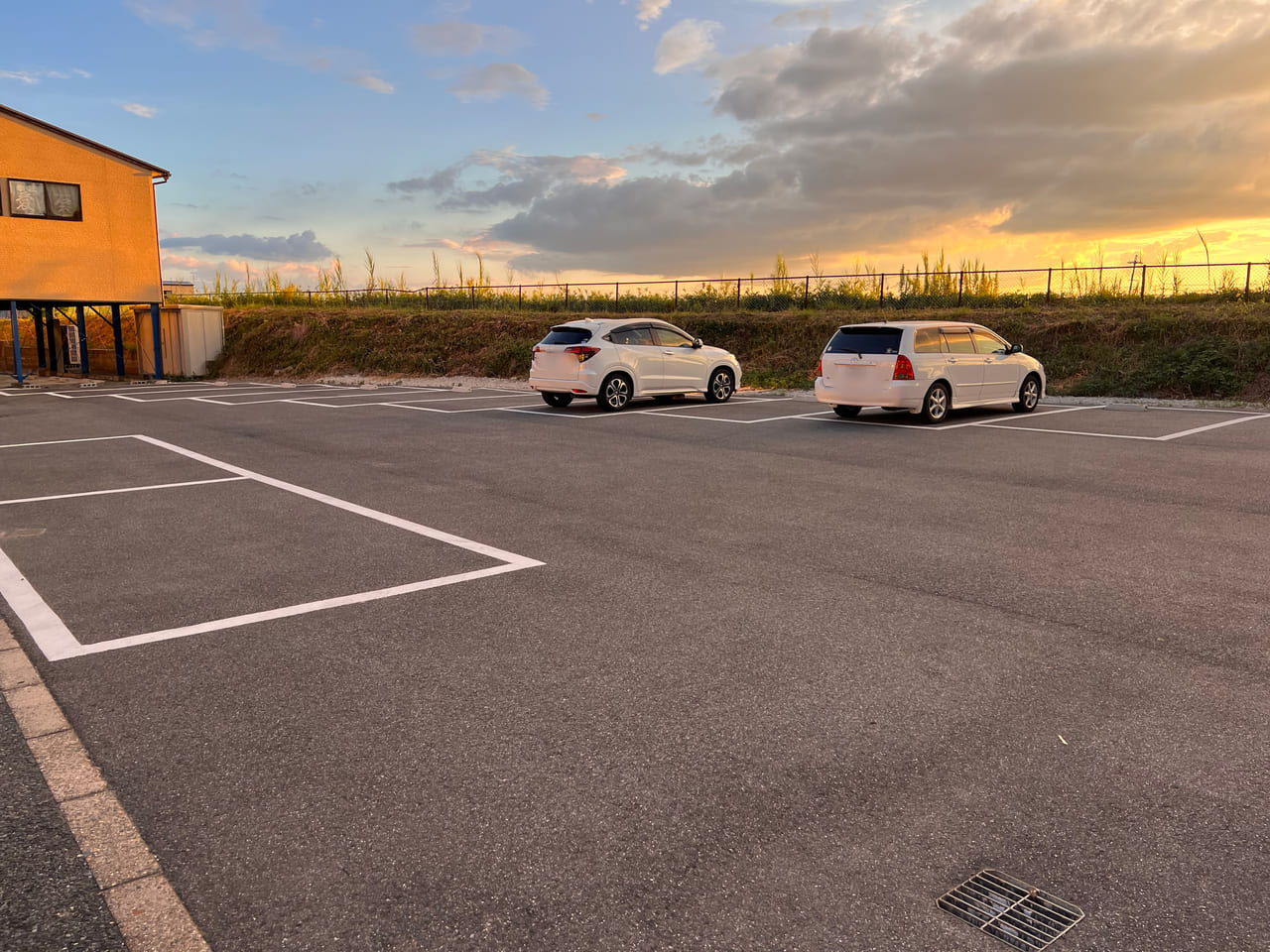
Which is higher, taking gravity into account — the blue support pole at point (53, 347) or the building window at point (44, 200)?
the building window at point (44, 200)

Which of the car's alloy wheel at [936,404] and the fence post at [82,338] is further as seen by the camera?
the fence post at [82,338]

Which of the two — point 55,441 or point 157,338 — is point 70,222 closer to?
point 157,338

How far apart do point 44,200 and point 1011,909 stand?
1318 inches

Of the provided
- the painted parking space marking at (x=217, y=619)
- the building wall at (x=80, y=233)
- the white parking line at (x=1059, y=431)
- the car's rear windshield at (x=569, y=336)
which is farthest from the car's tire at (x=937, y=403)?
the building wall at (x=80, y=233)

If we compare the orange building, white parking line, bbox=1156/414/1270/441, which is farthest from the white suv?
the orange building

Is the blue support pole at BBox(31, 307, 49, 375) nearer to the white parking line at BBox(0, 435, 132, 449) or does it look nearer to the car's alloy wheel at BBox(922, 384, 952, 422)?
the white parking line at BBox(0, 435, 132, 449)

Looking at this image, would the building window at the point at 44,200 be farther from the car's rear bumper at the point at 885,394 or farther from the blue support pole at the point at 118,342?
the car's rear bumper at the point at 885,394

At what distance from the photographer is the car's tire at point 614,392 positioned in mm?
17156

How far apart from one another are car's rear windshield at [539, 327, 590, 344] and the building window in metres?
20.6

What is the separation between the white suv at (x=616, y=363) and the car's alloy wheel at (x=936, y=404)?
5.15m

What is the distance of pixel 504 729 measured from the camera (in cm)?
382

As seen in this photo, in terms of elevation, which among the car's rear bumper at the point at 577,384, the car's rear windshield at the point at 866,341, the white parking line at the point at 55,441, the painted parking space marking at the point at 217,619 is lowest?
the painted parking space marking at the point at 217,619

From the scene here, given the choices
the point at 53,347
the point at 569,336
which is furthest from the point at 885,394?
the point at 53,347

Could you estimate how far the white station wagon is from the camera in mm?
14266
